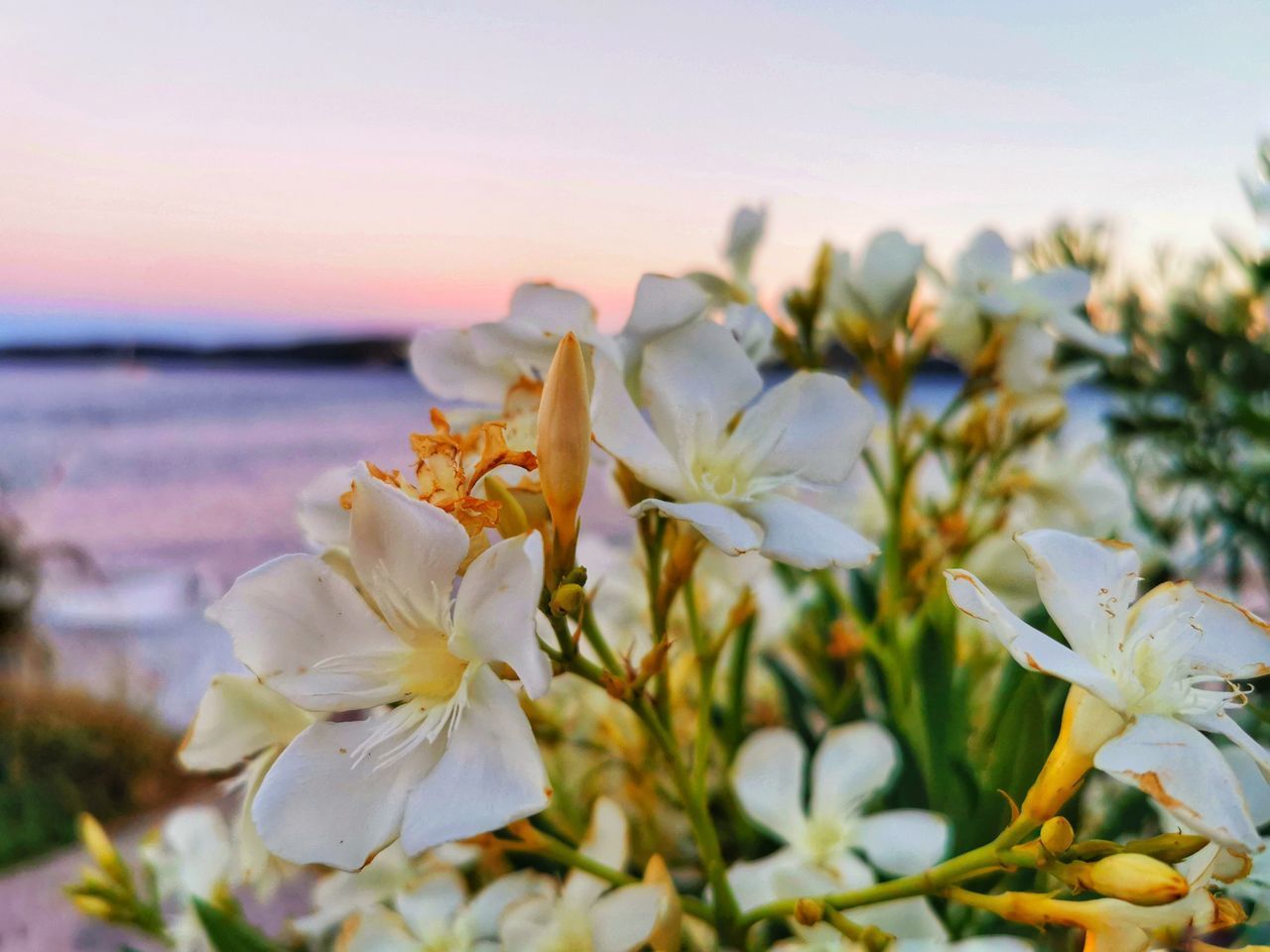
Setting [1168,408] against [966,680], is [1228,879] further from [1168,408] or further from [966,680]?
[1168,408]

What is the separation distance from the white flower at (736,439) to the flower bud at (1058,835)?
84 millimetres

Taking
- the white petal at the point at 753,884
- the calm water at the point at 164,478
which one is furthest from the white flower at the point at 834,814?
the calm water at the point at 164,478

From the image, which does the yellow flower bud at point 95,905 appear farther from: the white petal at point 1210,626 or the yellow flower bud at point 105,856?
the white petal at point 1210,626

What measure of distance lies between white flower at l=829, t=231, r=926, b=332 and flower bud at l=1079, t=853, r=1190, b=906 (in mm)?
301

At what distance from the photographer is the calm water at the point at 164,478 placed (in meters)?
1.30

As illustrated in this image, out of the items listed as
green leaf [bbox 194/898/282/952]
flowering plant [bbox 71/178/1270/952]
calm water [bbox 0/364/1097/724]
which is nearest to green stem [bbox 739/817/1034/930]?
flowering plant [bbox 71/178/1270/952]

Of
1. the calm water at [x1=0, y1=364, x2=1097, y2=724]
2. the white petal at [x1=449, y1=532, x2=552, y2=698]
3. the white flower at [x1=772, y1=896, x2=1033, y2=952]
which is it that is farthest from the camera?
the calm water at [x1=0, y1=364, x2=1097, y2=724]

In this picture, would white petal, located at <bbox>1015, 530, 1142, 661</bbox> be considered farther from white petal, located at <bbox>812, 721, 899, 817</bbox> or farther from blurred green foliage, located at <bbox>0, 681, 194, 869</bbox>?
blurred green foliage, located at <bbox>0, 681, 194, 869</bbox>

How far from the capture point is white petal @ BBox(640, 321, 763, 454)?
0.97ft

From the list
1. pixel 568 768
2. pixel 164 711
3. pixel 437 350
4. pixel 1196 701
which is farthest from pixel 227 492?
pixel 1196 701

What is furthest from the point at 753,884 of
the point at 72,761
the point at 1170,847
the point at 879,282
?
the point at 72,761

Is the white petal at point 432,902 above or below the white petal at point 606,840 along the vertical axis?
below

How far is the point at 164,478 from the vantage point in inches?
55.4

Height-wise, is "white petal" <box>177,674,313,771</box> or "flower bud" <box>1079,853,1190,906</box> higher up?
"flower bud" <box>1079,853,1190,906</box>
